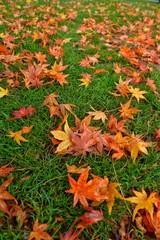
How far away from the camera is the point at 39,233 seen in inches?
44.2

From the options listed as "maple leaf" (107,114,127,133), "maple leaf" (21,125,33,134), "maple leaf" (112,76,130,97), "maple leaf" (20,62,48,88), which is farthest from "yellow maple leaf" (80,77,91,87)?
"maple leaf" (21,125,33,134)

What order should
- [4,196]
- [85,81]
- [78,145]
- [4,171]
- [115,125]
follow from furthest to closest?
[85,81] < [115,125] < [78,145] < [4,171] < [4,196]

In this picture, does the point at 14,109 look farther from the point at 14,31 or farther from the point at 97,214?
the point at 14,31

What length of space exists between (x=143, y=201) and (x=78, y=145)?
1.72 feet

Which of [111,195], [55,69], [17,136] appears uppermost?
[55,69]

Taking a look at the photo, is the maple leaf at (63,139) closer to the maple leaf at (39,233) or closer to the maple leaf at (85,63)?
the maple leaf at (39,233)

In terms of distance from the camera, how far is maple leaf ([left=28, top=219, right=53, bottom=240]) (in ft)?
3.61

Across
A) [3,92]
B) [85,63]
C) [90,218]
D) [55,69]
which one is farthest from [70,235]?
[85,63]

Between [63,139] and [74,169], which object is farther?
[63,139]

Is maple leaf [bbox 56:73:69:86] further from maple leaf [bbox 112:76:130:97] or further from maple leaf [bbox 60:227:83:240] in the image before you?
maple leaf [bbox 60:227:83:240]

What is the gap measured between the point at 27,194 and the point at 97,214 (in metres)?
0.42

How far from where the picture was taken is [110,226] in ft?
3.99

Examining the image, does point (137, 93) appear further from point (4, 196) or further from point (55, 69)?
point (4, 196)

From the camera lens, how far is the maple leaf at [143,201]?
1231mm
